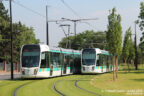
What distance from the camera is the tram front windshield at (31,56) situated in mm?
24641

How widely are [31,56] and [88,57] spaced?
33.4ft

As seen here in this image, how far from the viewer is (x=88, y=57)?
3362 centimetres

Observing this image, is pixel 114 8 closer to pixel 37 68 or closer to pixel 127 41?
pixel 37 68

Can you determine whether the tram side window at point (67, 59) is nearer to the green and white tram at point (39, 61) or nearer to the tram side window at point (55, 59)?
the green and white tram at point (39, 61)

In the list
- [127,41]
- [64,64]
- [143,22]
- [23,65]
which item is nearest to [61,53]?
[64,64]

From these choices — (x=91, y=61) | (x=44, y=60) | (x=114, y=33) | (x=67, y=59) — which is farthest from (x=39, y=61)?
(x=91, y=61)

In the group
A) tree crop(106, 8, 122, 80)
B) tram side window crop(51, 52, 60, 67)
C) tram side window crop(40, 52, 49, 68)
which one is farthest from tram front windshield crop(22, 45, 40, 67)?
tree crop(106, 8, 122, 80)

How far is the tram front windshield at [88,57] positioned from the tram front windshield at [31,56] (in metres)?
9.55

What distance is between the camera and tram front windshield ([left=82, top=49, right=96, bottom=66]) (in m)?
33.4

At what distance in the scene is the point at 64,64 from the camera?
102ft

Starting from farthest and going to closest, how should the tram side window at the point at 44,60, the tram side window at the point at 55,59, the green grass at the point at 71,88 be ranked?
1. the tram side window at the point at 55,59
2. the tram side window at the point at 44,60
3. the green grass at the point at 71,88

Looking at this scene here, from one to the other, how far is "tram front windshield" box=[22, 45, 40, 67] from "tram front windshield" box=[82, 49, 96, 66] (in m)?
9.55

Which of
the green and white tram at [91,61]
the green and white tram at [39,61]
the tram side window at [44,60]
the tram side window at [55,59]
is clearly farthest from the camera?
the green and white tram at [91,61]

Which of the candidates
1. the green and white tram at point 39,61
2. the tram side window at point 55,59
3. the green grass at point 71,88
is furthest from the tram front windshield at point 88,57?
the green grass at point 71,88
